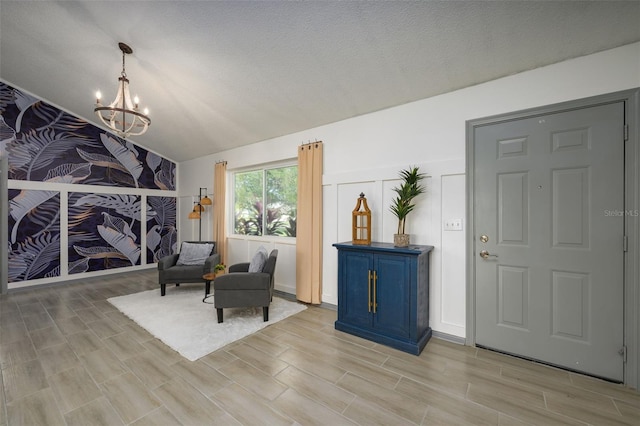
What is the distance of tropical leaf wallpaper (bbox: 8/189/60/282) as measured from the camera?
4406mm

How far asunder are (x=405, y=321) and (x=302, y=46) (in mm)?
2900

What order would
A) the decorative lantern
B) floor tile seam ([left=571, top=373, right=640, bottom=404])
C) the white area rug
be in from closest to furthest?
floor tile seam ([left=571, top=373, right=640, bottom=404]) → the white area rug → the decorative lantern

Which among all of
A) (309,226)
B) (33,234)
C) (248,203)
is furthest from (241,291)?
(33,234)

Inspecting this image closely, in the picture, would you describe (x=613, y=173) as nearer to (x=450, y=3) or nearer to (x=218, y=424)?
(x=450, y=3)

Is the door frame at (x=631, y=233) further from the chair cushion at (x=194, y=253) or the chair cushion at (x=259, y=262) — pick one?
the chair cushion at (x=194, y=253)

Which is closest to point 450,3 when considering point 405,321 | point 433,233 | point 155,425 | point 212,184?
point 433,233

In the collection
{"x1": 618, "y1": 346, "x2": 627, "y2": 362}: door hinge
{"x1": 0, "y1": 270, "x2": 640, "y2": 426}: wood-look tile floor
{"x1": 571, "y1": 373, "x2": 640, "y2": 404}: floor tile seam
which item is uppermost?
{"x1": 618, "y1": 346, "x2": 627, "y2": 362}: door hinge

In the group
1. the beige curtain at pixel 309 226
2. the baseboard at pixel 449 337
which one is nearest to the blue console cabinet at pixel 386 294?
the baseboard at pixel 449 337

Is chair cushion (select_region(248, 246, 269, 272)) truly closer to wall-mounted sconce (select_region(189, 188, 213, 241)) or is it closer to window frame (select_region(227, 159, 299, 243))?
window frame (select_region(227, 159, 299, 243))

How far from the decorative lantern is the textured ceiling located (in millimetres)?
1255

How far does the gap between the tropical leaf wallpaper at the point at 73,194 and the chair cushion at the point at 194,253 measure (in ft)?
6.38

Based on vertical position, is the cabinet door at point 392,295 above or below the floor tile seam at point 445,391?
above

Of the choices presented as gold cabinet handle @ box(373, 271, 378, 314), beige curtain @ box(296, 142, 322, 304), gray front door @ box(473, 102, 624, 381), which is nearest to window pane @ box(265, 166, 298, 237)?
beige curtain @ box(296, 142, 322, 304)

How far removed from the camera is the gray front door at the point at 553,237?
6.91ft
